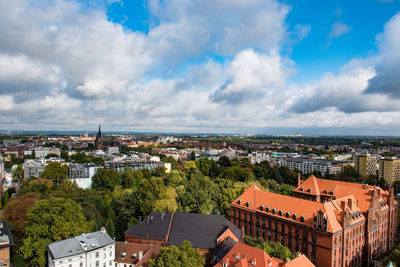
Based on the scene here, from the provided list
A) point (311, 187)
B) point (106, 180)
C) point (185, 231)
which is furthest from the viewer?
point (106, 180)

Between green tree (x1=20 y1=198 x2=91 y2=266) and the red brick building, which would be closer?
green tree (x1=20 y1=198 x2=91 y2=266)

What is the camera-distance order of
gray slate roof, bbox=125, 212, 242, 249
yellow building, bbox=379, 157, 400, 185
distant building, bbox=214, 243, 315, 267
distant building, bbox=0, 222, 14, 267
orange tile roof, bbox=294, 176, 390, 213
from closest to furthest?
1. distant building, bbox=214, 243, 315, 267
2. distant building, bbox=0, 222, 14, 267
3. gray slate roof, bbox=125, 212, 242, 249
4. orange tile roof, bbox=294, 176, 390, 213
5. yellow building, bbox=379, 157, 400, 185

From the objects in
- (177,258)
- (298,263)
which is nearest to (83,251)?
(177,258)

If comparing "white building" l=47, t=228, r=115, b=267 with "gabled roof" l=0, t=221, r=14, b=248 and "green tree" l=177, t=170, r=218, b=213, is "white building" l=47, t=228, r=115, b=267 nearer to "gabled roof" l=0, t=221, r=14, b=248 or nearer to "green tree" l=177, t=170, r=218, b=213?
"gabled roof" l=0, t=221, r=14, b=248

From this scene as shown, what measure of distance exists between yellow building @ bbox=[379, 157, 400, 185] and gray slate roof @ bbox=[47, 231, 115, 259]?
132 meters

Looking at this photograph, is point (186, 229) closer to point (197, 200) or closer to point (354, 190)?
point (197, 200)

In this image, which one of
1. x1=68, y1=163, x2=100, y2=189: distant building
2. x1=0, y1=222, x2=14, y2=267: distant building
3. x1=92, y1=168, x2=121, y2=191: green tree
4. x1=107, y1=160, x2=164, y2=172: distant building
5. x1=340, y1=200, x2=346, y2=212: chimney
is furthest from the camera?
x1=107, y1=160, x2=164, y2=172: distant building

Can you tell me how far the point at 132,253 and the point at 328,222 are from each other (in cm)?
3258

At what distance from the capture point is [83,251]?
3947 cm

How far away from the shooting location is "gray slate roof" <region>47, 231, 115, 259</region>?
37.7 metres

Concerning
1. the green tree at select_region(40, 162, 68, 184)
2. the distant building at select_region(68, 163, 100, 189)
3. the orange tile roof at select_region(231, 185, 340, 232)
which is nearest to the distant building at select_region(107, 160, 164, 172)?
the distant building at select_region(68, 163, 100, 189)

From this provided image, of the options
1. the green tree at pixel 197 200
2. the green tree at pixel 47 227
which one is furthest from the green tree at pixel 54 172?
the green tree at pixel 47 227

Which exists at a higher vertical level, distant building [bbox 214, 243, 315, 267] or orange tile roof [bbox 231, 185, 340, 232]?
orange tile roof [bbox 231, 185, 340, 232]

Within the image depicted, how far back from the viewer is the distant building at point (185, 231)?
44562mm
